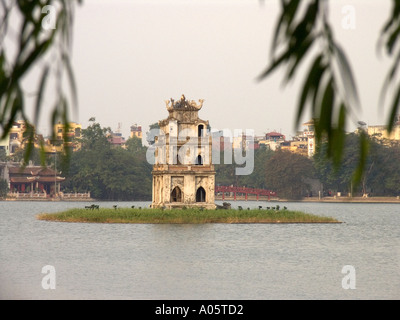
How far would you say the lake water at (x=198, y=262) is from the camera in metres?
22.5

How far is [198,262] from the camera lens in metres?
29.6

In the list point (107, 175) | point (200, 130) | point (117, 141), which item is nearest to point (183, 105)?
point (200, 130)

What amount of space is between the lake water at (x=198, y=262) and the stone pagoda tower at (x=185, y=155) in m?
1.84

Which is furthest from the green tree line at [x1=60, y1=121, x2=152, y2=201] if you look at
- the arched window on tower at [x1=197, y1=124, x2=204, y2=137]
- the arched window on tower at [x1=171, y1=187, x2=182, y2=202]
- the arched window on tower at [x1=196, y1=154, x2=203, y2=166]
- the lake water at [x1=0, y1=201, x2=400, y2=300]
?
the arched window on tower at [x1=197, y1=124, x2=204, y2=137]

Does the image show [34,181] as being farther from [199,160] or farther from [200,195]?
[199,160]

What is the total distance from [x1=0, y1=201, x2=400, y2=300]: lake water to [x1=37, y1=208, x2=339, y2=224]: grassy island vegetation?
2.34 feet

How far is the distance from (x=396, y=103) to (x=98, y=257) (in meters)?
28.9

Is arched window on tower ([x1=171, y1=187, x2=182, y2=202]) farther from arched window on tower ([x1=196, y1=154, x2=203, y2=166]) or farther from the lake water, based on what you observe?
arched window on tower ([x1=196, y1=154, x2=203, y2=166])

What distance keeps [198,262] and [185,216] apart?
34.6 ft

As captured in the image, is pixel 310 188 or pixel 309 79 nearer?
pixel 309 79

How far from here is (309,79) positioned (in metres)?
3.01

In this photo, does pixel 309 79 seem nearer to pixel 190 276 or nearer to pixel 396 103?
pixel 396 103

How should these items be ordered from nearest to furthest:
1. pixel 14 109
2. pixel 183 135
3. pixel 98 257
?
pixel 14 109, pixel 98 257, pixel 183 135
